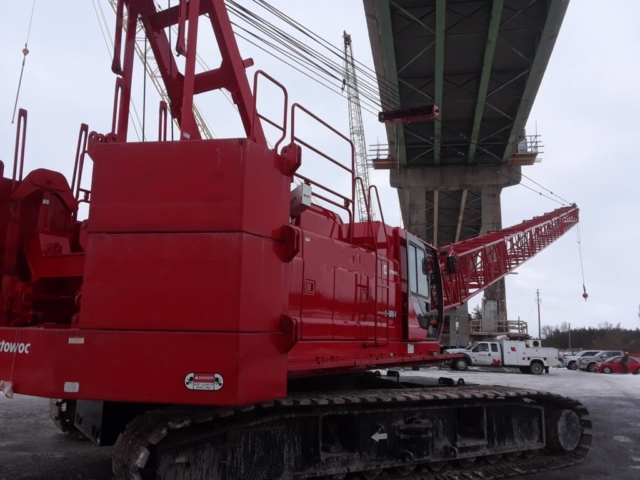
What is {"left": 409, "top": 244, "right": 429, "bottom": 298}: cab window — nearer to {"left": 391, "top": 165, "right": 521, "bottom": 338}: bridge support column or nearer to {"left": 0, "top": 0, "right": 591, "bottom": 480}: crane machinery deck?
{"left": 0, "top": 0, "right": 591, "bottom": 480}: crane machinery deck

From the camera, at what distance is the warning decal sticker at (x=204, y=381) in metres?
3.85

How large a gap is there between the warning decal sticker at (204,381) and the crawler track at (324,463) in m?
0.51

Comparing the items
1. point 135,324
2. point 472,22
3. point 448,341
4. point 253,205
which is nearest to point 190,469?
point 135,324

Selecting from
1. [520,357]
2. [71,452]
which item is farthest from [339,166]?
[520,357]

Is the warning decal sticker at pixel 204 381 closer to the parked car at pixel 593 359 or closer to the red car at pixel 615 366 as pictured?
the red car at pixel 615 366

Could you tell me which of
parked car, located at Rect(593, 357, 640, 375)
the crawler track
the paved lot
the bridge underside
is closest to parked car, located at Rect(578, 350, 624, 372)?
parked car, located at Rect(593, 357, 640, 375)

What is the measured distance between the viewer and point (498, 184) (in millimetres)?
30078

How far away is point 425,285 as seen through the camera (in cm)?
774

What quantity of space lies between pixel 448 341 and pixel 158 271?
32.8 meters

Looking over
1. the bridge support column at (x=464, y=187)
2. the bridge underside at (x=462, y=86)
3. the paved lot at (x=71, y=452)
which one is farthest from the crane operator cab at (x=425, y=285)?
the bridge support column at (x=464, y=187)

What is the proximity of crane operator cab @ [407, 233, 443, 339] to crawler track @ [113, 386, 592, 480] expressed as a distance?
3.37ft

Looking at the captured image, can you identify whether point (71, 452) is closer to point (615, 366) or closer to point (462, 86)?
point (462, 86)

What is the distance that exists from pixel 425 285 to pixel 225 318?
175 inches

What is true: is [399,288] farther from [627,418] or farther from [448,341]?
[448,341]
